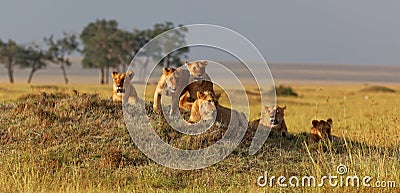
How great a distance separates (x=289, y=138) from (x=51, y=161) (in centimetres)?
450

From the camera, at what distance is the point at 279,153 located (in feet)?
35.8

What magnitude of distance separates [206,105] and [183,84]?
2.52 feet

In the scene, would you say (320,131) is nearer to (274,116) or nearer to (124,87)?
(274,116)

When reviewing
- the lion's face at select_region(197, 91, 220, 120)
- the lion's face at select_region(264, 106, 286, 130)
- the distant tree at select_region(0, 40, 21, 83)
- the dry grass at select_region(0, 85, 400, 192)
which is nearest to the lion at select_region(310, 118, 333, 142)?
the dry grass at select_region(0, 85, 400, 192)

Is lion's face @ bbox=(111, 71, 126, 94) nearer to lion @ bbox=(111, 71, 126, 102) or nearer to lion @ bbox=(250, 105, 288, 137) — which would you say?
lion @ bbox=(111, 71, 126, 102)

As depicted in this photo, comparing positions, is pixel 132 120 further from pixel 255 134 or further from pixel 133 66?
pixel 255 134

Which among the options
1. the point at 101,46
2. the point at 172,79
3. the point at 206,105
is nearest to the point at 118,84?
the point at 172,79

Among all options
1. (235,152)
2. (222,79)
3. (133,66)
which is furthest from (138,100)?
(235,152)

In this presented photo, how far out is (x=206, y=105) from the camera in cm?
1121

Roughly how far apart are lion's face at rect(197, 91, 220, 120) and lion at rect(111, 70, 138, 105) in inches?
59.1

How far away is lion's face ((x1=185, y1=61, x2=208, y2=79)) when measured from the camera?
457 inches

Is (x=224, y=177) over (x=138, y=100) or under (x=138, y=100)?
under

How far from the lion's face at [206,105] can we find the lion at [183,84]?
484 millimetres

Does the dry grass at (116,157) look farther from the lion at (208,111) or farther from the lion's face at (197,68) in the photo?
the lion's face at (197,68)
